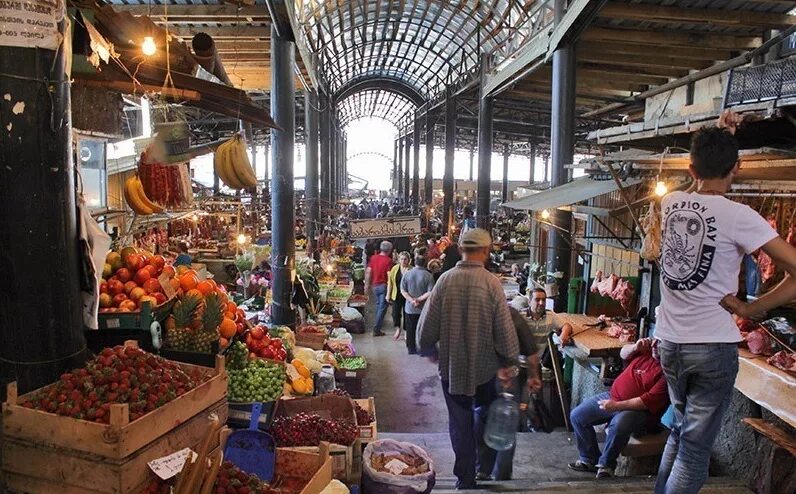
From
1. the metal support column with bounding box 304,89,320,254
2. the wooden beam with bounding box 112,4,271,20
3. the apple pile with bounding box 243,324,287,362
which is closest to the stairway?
the apple pile with bounding box 243,324,287,362

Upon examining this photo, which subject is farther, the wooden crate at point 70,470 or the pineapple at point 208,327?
the pineapple at point 208,327

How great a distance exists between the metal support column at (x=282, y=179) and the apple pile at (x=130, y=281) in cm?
370

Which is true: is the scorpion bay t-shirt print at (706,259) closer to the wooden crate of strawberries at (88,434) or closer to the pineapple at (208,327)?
the wooden crate of strawberries at (88,434)

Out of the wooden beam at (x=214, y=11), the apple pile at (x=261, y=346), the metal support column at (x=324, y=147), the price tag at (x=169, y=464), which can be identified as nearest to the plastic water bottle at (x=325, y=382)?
the apple pile at (x=261, y=346)

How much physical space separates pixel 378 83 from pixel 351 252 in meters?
18.3

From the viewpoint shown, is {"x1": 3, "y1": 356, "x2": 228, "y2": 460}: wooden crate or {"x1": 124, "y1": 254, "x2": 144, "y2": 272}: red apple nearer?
{"x1": 3, "y1": 356, "x2": 228, "y2": 460}: wooden crate

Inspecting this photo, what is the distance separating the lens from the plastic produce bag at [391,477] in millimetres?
3371

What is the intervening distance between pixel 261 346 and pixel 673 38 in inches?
327

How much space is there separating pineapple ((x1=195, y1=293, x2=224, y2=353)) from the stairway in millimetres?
1753

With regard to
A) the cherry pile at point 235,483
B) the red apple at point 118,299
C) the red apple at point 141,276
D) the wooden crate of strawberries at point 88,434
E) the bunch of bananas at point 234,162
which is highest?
the bunch of bananas at point 234,162

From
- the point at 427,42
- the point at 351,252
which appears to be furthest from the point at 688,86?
the point at 427,42

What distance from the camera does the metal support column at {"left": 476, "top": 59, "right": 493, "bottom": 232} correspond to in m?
15.2

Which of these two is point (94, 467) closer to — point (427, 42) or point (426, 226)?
point (426, 226)

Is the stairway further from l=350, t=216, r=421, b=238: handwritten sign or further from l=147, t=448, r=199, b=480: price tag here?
l=350, t=216, r=421, b=238: handwritten sign
